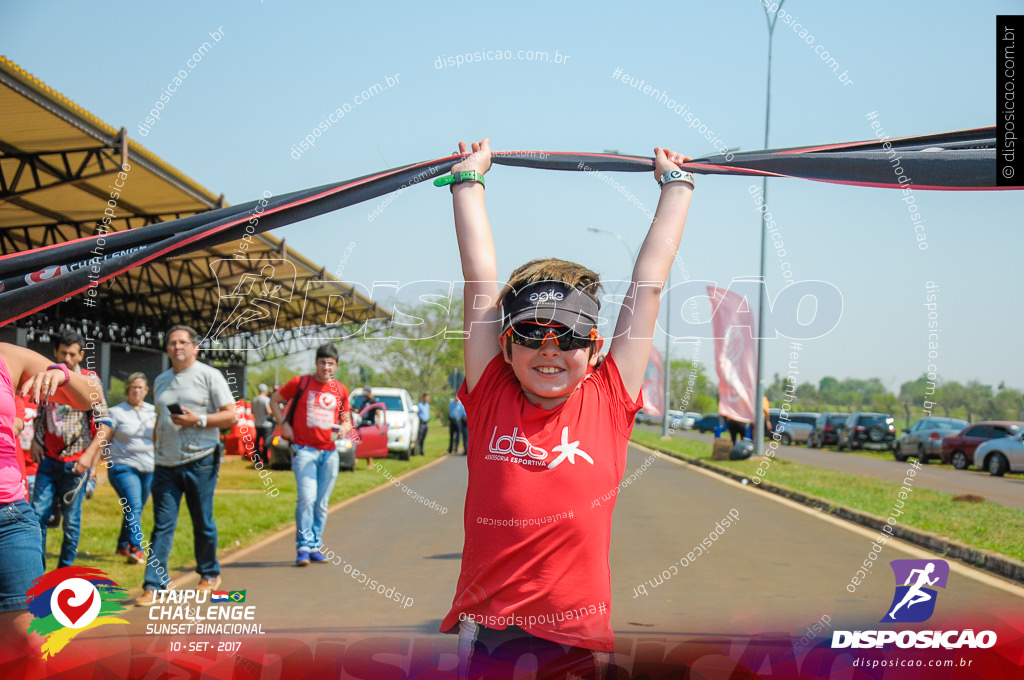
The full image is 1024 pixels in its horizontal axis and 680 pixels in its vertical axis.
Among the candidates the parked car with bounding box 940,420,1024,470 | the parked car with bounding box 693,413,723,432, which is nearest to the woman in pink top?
the parked car with bounding box 940,420,1024,470

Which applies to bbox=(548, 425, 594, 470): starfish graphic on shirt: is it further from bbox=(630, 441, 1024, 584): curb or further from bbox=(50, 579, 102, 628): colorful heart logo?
bbox=(630, 441, 1024, 584): curb

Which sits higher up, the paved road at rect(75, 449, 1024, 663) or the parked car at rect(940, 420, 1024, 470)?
the parked car at rect(940, 420, 1024, 470)

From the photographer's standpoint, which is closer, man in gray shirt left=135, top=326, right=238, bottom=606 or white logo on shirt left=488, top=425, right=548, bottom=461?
white logo on shirt left=488, top=425, right=548, bottom=461

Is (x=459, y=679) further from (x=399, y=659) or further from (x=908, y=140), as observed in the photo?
(x=908, y=140)

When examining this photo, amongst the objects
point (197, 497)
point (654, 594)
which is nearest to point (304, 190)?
point (197, 497)

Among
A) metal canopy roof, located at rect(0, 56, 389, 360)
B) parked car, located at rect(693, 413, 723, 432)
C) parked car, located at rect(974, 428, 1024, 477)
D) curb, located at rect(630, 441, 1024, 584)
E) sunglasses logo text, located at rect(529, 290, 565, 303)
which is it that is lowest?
parked car, located at rect(693, 413, 723, 432)

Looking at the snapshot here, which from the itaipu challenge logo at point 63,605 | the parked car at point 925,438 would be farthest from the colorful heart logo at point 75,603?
the parked car at point 925,438

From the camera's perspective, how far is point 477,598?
2357mm

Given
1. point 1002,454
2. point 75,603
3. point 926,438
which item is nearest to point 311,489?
point 75,603

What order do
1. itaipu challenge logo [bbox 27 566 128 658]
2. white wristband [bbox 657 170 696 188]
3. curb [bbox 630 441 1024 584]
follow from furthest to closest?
curb [bbox 630 441 1024 584], itaipu challenge logo [bbox 27 566 128 658], white wristband [bbox 657 170 696 188]

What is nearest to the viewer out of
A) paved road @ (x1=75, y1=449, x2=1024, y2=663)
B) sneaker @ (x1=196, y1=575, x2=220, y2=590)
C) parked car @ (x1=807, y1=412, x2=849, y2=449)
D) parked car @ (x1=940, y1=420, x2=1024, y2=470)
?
paved road @ (x1=75, y1=449, x2=1024, y2=663)

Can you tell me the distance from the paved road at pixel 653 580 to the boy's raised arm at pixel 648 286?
0.52m

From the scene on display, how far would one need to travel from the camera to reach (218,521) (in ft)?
33.9

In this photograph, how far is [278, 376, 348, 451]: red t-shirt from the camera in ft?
26.2
